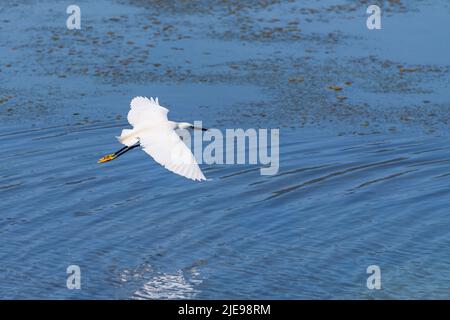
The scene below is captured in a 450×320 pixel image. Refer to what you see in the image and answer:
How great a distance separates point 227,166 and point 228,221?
1.94m

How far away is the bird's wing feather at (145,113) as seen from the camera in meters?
12.9

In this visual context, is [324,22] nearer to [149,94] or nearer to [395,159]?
[149,94]

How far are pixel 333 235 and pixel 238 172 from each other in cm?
243

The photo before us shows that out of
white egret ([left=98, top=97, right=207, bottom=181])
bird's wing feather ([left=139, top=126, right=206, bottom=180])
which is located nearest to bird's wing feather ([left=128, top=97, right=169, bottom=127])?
white egret ([left=98, top=97, right=207, bottom=181])

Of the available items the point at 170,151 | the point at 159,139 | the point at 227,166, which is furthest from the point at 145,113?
the point at 227,166

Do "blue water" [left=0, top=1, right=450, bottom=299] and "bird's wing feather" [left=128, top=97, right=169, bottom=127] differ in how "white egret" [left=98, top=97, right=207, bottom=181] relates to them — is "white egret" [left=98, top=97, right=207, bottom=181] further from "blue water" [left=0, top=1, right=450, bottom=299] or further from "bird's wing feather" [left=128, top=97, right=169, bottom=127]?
"blue water" [left=0, top=1, right=450, bottom=299]

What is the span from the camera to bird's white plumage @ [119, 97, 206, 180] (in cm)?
1120

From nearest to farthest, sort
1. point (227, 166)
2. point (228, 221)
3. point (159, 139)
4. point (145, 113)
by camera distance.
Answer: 1. point (159, 139)
2. point (145, 113)
3. point (228, 221)
4. point (227, 166)

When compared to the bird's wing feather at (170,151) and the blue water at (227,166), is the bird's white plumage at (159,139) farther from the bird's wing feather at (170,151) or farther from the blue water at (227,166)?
the blue water at (227,166)

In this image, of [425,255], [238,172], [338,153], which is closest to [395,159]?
[338,153]

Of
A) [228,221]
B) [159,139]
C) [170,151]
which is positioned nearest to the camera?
[170,151]

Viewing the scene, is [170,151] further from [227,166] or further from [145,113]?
[227,166]

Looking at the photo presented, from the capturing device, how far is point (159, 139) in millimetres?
12008

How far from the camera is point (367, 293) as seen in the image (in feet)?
37.5
